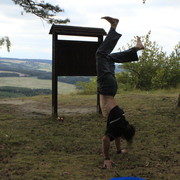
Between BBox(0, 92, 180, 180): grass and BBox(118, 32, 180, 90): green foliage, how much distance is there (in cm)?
1649

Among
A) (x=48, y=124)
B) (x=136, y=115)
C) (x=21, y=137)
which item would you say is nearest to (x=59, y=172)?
(x=21, y=137)

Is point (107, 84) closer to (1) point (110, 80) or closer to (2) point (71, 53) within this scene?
(1) point (110, 80)

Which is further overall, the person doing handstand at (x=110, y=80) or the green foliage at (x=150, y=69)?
the green foliage at (x=150, y=69)

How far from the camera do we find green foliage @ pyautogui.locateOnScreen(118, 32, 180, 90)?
86.6ft

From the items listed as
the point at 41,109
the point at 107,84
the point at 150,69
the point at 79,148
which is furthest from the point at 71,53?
the point at 150,69

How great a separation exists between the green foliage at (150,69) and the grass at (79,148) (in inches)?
649

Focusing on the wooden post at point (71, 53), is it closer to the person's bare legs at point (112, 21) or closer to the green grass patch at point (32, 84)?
the person's bare legs at point (112, 21)

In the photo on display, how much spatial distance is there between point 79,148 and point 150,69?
22308 mm

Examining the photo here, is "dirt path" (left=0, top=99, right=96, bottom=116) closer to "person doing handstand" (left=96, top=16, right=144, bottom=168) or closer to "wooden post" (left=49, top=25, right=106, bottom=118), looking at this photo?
"wooden post" (left=49, top=25, right=106, bottom=118)

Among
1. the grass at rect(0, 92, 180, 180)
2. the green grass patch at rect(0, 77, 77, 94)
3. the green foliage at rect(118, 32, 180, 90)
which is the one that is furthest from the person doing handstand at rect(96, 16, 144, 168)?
the green grass patch at rect(0, 77, 77, 94)

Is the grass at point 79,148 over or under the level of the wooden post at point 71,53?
under

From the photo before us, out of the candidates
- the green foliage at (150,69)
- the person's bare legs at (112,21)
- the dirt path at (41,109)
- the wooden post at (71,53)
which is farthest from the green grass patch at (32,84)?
the person's bare legs at (112,21)

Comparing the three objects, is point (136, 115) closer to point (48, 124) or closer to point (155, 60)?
point (48, 124)

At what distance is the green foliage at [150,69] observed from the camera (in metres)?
26.4
